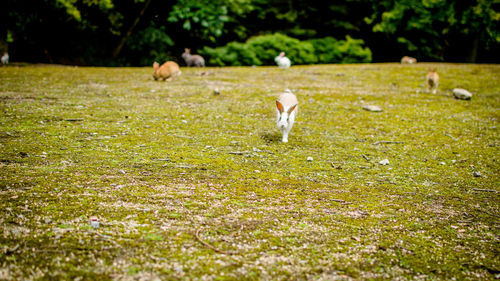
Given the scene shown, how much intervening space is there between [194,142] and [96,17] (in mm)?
16838

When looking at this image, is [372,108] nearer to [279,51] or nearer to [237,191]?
[237,191]

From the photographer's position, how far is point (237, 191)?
169 inches

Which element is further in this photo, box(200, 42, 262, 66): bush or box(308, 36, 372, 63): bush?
box(308, 36, 372, 63): bush

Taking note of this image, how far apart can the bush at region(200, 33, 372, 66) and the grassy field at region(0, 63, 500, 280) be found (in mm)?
15362

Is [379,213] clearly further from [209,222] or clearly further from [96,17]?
[96,17]

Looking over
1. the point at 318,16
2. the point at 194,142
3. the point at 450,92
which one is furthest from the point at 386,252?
the point at 318,16

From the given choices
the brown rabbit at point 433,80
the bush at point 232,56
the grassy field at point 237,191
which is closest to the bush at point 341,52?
the bush at point 232,56

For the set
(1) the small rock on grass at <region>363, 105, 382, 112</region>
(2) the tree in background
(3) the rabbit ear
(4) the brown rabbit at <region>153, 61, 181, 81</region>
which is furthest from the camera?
(2) the tree in background

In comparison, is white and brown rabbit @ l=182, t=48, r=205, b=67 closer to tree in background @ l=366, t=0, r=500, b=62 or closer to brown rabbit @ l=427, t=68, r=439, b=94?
brown rabbit @ l=427, t=68, r=439, b=94

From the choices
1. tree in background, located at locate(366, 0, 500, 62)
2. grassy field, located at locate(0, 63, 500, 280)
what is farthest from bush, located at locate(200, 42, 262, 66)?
grassy field, located at locate(0, 63, 500, 280)

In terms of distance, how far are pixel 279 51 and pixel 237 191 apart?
71.3ft

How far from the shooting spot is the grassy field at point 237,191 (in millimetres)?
2771

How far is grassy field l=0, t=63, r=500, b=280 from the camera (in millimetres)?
2771

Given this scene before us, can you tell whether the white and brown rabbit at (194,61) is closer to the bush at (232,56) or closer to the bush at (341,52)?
the bush at (232,56)
